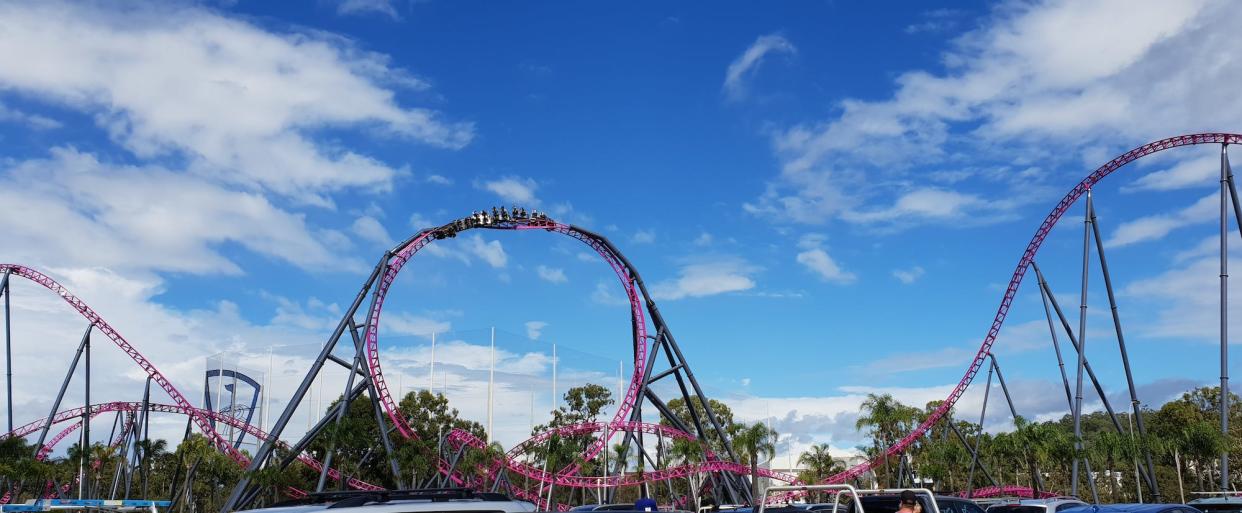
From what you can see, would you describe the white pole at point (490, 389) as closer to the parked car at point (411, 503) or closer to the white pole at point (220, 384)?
the white pole at point (220, 384)

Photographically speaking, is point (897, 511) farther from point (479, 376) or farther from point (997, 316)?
point (479, 376)

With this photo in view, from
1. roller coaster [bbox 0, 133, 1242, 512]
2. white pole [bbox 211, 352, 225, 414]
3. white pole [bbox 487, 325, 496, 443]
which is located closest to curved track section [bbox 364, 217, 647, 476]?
roller coaster [bbox 0, 133, 1242, 512]

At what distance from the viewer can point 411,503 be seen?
19.5 feet

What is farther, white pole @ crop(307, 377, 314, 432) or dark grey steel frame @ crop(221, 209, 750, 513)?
white pole @ crop(307, 377, 314, 432)

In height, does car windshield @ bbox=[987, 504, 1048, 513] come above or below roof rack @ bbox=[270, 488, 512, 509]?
below

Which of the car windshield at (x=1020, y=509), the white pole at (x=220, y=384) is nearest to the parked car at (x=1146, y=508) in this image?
the car windshield at (x=1020, y=509)

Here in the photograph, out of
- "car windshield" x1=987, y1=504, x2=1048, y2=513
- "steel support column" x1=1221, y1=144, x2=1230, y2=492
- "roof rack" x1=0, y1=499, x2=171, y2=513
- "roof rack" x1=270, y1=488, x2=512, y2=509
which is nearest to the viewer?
"roof rack" x1=270, y1=488, x2=512, y2=509

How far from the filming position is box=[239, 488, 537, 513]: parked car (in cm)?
584

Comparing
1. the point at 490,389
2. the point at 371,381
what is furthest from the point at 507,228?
the point at 490,389

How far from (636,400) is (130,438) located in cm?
2955

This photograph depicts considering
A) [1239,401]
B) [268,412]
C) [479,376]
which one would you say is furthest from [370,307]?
[1239,401]

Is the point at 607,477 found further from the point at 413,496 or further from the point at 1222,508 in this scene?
the point at 413,496

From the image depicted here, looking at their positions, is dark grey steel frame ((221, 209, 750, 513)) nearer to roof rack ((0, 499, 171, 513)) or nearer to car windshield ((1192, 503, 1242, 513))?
roof rack ((0, 499, 171, 513))

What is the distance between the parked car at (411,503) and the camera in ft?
19.1
